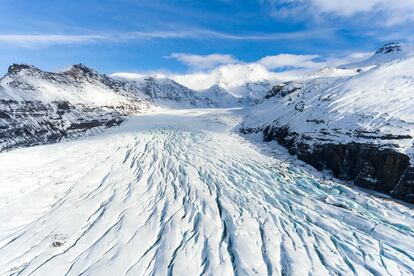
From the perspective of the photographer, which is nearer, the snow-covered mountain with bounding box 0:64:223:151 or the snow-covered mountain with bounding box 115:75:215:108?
the snow-covered mountain with bounding box 0:64:223:151

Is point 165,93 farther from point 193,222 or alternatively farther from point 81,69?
point 193,222

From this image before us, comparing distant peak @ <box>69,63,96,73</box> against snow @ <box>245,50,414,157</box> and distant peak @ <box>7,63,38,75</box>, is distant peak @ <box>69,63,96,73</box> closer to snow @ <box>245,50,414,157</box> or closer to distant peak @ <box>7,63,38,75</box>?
distant peak @ <box>7,63,38,75</box>

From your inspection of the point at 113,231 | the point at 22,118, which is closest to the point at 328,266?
the point at 113,231

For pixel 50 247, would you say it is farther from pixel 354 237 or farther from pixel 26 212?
pixel 354 237

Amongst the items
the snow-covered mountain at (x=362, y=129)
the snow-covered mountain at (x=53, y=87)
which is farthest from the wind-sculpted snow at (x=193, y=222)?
the snow-covered mountain at (x=53, y=87)

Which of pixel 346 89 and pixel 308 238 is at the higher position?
pixel 346 89

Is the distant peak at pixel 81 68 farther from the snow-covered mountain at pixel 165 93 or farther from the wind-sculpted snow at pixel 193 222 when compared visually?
the wind-sculpted snow at pixel 193 222

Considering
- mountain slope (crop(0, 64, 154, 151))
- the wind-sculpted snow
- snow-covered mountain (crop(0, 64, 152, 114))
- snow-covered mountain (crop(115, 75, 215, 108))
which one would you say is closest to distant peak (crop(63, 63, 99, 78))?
snow-covered mountain (crop(0, 64, 152, 114))

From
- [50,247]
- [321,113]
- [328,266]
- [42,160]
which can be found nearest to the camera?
[328,266]
